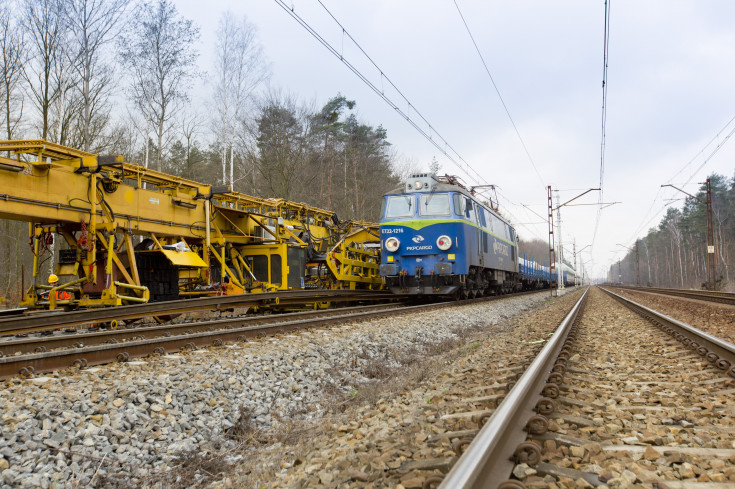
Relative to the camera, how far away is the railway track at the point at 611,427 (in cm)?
208

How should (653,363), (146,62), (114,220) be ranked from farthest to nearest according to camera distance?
(146,62) < (114,220) < (653,363)

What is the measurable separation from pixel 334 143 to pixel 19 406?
92.4 feet

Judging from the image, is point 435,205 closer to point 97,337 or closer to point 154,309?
point 154,309

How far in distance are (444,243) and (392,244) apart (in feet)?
4.89

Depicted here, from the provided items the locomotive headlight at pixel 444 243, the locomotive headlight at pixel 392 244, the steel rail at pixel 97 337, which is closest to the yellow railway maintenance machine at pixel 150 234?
the locomotive headlight at pixel 392 244

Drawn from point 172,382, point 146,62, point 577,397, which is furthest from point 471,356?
point 146,62

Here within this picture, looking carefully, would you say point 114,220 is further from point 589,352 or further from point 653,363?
point 653,363

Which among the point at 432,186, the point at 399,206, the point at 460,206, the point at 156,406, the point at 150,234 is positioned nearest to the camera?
the point at 156,406

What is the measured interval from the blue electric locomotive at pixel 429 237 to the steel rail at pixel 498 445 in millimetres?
9905

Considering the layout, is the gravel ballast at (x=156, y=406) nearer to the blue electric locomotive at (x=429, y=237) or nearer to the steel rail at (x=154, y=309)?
the steel rail at (x=154, y=309)

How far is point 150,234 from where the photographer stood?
981 cm

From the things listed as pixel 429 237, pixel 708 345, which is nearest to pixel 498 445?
pixel 708 345

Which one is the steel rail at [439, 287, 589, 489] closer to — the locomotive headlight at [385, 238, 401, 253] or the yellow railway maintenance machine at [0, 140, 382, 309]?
the yellow railway maintenance machine at [0, 140, 382, 309]

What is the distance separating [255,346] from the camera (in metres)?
6.00
